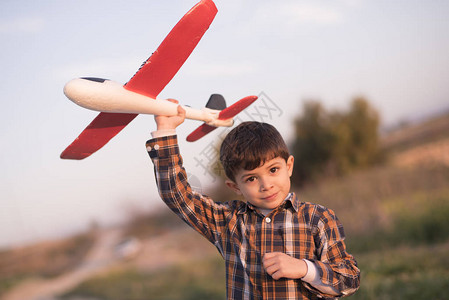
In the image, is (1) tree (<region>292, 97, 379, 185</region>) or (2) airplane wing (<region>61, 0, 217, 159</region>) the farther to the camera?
(1) tree (<region>292, 97, 379, 185</region>)

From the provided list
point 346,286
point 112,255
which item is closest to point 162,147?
point 346,286

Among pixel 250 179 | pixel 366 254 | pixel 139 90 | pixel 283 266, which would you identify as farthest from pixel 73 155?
pixel 366 254

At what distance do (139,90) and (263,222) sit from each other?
0.84 m

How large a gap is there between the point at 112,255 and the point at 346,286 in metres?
11.6

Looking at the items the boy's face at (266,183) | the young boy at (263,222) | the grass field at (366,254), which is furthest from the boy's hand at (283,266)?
the grass field at (366,254)

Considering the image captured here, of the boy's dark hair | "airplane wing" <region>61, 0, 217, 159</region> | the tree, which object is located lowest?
the boy's dark hair

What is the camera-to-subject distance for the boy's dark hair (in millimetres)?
1630

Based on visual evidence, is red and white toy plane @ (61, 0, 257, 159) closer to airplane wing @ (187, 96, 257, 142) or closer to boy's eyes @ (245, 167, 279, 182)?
airplane wing @ (187, 96, 257, 142)

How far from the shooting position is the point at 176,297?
608 centimetres

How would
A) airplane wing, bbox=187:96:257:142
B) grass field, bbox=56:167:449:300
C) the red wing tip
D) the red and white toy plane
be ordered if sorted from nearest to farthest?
the red and white toy plane → the red wing tip → airplane wing, bbox=187:96:257:142 → grass field, bbox=56:167:449:300

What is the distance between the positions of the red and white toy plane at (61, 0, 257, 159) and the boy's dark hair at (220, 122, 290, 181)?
1.09 feet

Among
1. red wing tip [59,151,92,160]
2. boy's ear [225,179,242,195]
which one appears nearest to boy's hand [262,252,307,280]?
boy's ear [225,179,242,195]

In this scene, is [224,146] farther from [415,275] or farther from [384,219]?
[384,219]

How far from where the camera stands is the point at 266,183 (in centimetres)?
163
